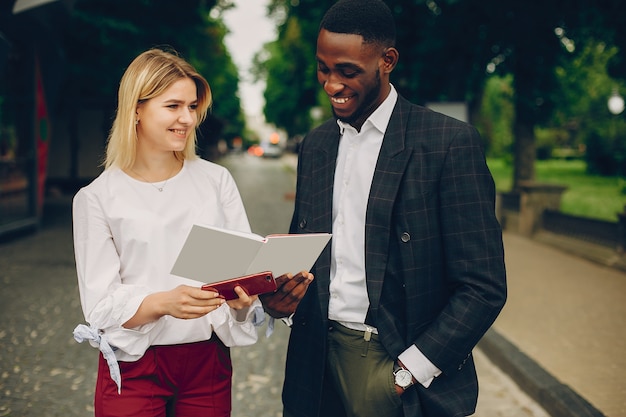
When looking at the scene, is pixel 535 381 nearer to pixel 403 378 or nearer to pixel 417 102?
pixel 403 378

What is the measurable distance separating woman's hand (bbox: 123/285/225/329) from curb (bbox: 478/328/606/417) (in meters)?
3.14

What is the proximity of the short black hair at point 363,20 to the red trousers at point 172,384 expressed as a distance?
1.22m

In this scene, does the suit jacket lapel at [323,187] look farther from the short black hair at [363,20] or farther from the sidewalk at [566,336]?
the sidewalk at [566,336]

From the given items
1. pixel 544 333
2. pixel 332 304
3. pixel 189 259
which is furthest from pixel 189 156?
pixel 544 333

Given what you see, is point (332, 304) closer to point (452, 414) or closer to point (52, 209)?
point (452, 414)

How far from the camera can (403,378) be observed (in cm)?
213

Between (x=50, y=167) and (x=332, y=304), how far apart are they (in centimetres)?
1919

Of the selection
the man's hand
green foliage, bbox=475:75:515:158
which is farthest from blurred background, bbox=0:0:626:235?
green foliage, bbox=475:75:515:158

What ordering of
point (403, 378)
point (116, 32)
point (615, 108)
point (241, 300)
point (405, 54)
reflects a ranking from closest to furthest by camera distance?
1. point (241, 300)
2. point (403, 378)
3. point (405, 54)
4. point (116, 32)
5. point (615, 108)

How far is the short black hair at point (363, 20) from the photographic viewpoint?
211cm

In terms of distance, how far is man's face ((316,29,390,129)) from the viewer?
2.12 metres

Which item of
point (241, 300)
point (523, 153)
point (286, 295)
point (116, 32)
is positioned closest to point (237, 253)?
point (241, 300)

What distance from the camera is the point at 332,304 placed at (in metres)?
2.29

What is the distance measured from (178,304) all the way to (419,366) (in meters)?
0.82
